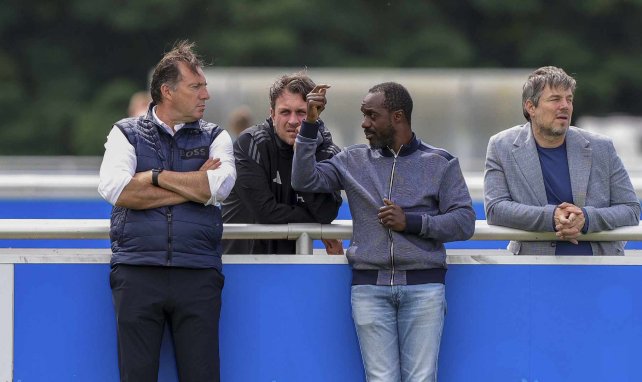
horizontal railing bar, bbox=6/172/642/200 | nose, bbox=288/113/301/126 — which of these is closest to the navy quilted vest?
nose, bbox=288/113/301/126

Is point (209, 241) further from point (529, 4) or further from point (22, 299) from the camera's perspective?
point (529, 4)

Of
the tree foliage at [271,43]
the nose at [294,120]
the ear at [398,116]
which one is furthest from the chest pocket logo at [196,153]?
the tree foliage at [271,43]

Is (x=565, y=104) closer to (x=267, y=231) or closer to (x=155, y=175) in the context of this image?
(x=267, y=231)

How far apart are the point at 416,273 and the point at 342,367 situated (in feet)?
1.93

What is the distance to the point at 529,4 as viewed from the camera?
3114cm

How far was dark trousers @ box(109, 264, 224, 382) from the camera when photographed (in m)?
5.39

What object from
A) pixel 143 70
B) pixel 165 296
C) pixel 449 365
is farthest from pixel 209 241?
pixel 143 70

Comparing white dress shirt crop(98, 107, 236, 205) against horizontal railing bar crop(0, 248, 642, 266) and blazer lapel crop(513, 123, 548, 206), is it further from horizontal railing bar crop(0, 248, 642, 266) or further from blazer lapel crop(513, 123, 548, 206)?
blazer lapel crop(513, 123, 548, 206)

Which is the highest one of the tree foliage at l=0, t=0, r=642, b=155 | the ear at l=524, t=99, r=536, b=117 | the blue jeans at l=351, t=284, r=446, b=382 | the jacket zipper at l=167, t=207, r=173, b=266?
the tree foliage at l=0, t=0, r=642, b=155

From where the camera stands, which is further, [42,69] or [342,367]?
[42,69]

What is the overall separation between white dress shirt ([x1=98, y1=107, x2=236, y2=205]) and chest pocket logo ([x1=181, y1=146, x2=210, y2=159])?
Answer: 41 mm

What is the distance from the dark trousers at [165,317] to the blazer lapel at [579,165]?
154 cm

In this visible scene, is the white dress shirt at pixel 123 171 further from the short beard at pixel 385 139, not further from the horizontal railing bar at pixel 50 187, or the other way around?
the horizontal railing bar at pixel 50 187

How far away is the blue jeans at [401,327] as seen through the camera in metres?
5.50
